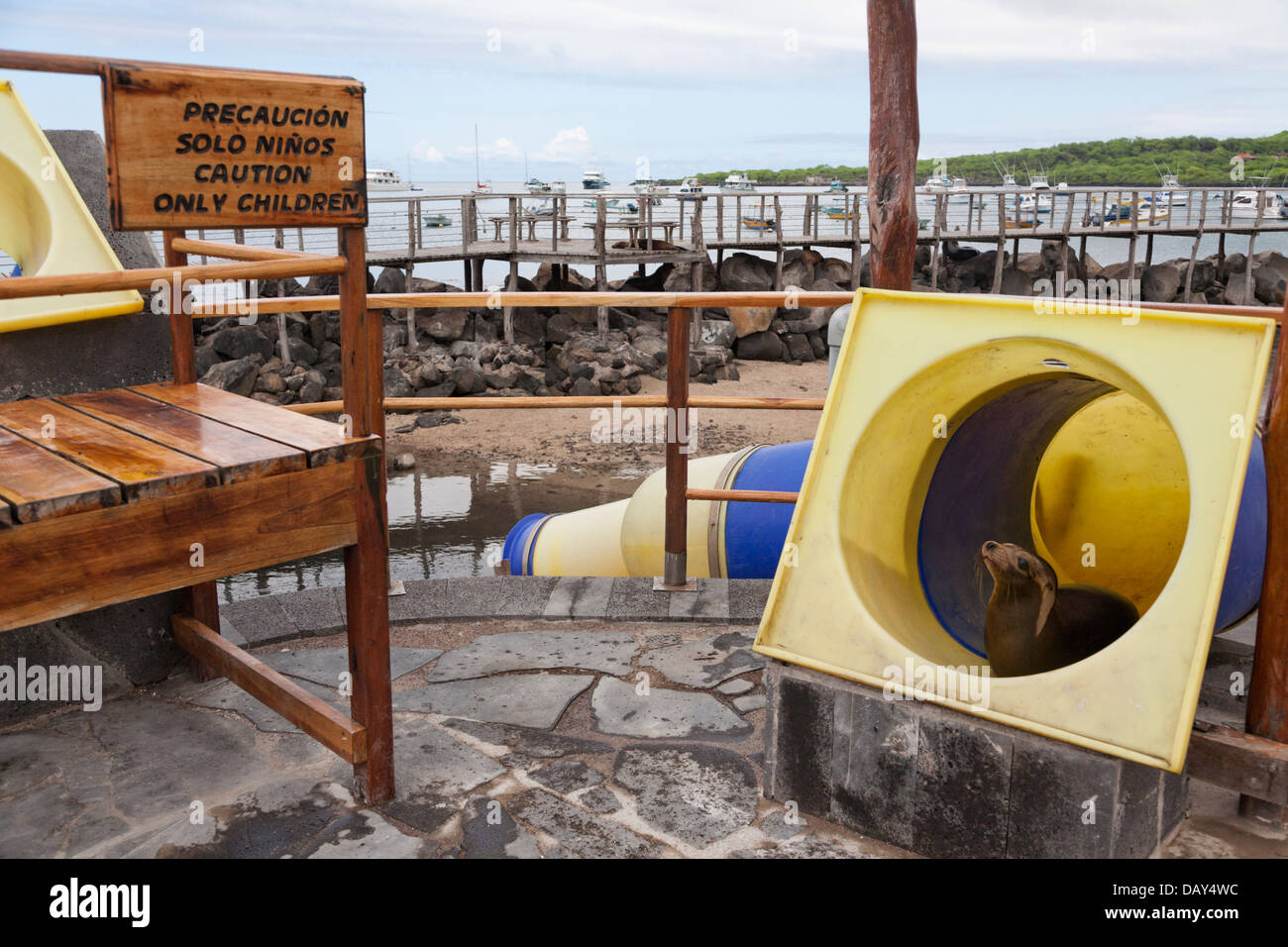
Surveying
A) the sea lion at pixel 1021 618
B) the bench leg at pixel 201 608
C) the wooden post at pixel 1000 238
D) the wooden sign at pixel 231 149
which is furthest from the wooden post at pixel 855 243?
the wooden sign at pixel 231 149

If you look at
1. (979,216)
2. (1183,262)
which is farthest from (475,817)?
(1183,262)

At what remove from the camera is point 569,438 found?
17.3 m

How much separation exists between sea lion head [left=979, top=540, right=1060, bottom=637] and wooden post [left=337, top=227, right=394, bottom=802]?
4.85 feet

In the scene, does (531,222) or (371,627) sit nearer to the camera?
(371,627)

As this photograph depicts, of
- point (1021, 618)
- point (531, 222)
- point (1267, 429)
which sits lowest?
point (1021, 618)

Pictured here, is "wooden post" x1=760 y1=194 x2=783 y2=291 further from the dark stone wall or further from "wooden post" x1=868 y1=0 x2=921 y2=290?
the dark stone wall

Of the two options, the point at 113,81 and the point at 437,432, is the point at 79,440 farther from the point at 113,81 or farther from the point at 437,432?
the point at 437,432

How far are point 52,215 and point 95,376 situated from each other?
47 centimetres

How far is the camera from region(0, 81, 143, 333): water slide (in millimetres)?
3152

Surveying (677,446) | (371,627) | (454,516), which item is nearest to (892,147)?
(677,446)

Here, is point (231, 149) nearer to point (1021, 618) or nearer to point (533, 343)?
point (1021, 618)

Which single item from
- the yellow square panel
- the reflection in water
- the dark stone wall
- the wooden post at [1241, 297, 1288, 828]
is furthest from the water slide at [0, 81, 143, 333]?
the reflection in water

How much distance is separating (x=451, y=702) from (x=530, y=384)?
53.6 ft

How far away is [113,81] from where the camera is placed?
2.05 meters
